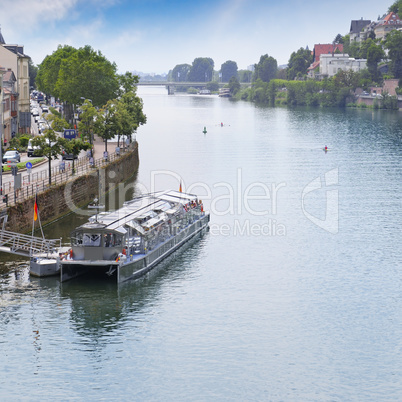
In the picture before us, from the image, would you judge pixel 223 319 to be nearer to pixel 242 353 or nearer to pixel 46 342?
pixel 242 353

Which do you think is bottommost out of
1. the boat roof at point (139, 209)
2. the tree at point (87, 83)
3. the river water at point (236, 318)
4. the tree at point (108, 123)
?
the river water at point (236, 318)

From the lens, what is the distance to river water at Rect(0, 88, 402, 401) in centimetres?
4131

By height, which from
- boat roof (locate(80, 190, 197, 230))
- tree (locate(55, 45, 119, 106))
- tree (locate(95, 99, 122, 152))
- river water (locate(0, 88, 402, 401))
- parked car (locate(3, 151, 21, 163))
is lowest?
river water (locate(0, 88, 402, 401))

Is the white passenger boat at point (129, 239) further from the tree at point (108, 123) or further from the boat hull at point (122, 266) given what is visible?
the tree at point (108, 123)

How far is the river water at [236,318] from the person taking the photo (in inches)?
1626

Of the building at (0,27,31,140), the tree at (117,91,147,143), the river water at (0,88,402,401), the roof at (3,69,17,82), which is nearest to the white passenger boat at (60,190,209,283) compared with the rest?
the river water at (0,88,402,401)

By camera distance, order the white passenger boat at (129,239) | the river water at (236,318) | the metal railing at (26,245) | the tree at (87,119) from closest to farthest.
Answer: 1. the river water at (236,318)
2. the white passenger boat at (129,239)
3. the metal railing at (26,245)
4. the tree at (87,119)

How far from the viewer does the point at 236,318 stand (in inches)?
1960

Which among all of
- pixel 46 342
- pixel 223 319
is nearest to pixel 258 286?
pixel 223 319

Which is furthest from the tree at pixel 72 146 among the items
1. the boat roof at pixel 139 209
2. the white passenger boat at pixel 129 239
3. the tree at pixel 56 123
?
the white passenger boat at pixel 129 239

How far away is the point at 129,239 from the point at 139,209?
21.8 ft

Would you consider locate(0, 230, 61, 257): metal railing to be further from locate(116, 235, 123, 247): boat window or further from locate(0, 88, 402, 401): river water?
locate(116, 235, 123, 247): boat window

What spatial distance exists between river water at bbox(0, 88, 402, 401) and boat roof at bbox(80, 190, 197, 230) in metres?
4.13

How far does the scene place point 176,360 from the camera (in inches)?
1730
